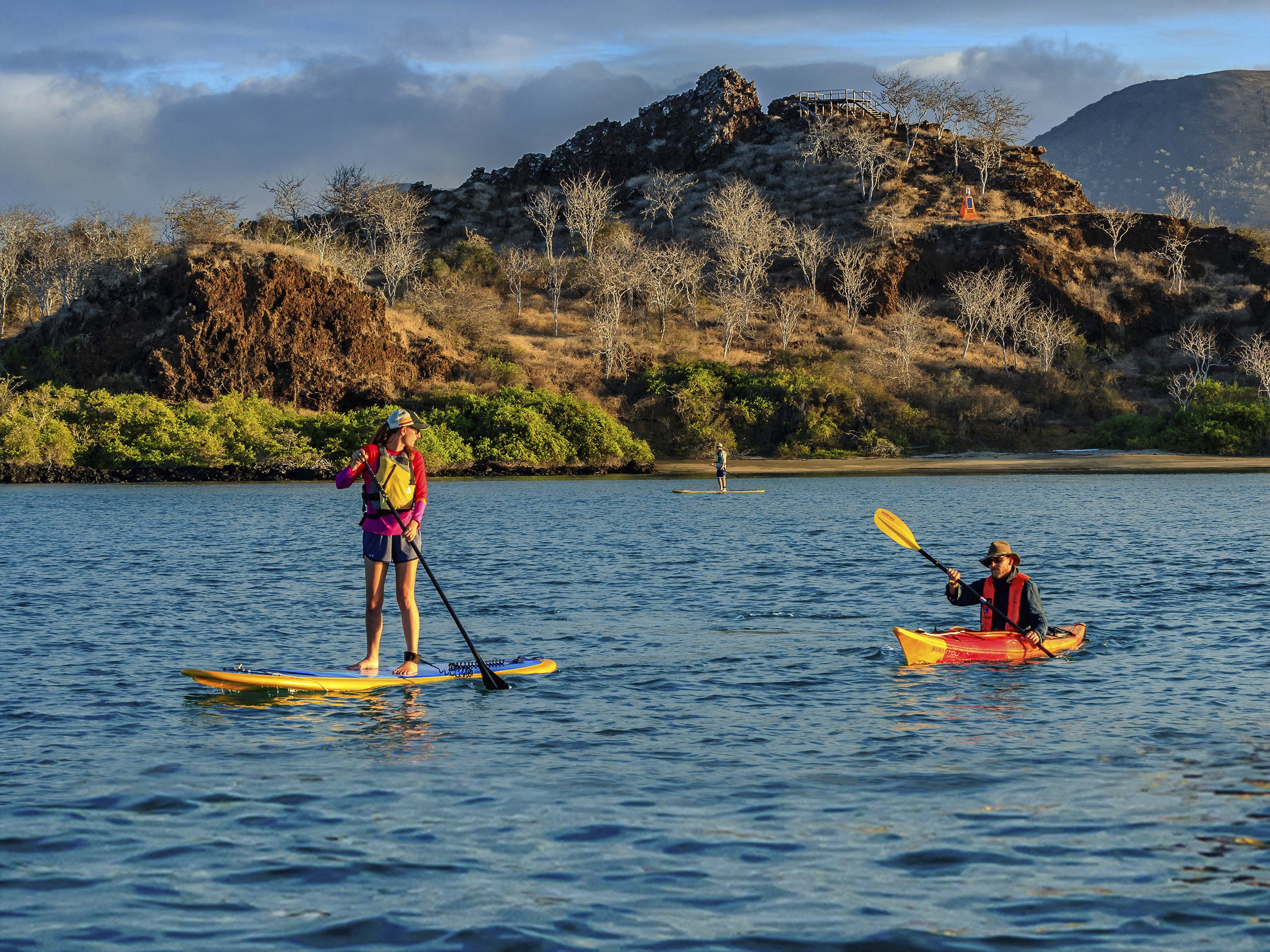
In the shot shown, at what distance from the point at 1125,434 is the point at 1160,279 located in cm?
2849

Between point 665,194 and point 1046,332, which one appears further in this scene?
point 665,194

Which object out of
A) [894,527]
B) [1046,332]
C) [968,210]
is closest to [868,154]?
[968,210]

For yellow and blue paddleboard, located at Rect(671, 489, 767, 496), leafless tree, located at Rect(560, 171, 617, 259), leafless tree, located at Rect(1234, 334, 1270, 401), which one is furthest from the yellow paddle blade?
leafless tree, located at Rect(560, 171, 617, 259)

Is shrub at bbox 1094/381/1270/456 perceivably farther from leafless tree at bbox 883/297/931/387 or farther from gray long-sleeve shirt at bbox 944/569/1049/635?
gray long-sleeve shirt at bbox 944/569/1049/635

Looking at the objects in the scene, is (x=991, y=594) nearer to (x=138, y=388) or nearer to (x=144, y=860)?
(x=144, y=860)

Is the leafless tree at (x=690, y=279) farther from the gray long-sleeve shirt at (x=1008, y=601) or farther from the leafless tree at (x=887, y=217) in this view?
the gray long-sleeve shirt at (x=1008, y=601)

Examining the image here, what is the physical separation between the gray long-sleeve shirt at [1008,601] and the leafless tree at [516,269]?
249 feet

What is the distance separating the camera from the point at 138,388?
65500mm

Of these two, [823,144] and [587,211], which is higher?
[823,144]

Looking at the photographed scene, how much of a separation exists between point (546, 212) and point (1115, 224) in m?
45.5

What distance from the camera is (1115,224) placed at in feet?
312

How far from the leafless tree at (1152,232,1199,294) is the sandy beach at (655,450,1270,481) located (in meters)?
29.6

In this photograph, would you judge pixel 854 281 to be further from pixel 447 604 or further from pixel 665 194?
pixel 447 604

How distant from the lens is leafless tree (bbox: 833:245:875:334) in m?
87.8
